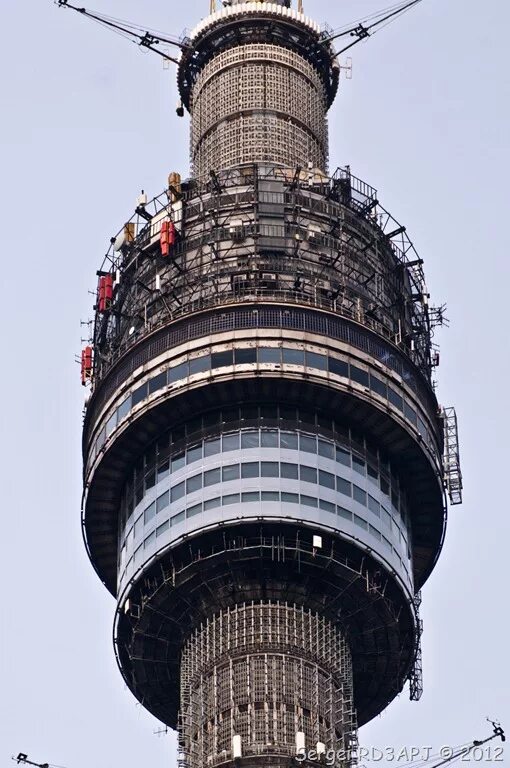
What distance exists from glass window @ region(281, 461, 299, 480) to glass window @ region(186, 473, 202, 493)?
3.95 m

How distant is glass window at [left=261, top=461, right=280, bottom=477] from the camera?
10119cm

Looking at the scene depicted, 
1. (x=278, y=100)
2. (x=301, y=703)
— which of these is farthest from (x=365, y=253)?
(x=301, y=703)

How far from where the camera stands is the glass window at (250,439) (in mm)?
102375

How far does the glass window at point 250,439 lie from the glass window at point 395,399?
676cm

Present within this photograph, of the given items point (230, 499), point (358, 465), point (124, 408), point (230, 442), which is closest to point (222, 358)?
point (230, 442)

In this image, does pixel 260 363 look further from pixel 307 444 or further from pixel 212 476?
pixel 212 476

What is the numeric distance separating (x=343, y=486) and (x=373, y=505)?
1840mm

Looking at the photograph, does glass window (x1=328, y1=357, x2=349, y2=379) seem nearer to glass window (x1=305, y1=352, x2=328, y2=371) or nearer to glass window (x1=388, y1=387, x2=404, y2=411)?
glass window (x1=305, y1=352, x2=328, y2=371)

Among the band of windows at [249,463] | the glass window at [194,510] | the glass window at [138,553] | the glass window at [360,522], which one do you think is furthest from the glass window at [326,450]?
the glass window at [138,553]

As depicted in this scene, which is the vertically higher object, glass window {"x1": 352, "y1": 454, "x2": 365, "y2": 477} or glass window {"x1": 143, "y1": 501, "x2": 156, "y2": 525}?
glass window {"x1": 352, "y1": 454, "x2": 365, "y2": 477}

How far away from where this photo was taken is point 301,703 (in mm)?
96438

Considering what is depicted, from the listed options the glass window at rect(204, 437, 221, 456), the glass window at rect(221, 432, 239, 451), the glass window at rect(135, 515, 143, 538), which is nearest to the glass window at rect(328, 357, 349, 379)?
the glass window at rect(221, 432, 239, 451)

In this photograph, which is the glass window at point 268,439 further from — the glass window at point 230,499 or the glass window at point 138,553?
the glass window at point 138,553

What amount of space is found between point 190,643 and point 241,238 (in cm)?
2105
